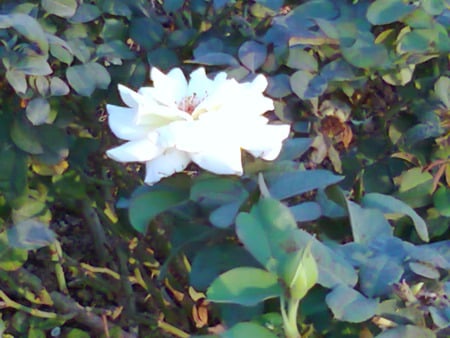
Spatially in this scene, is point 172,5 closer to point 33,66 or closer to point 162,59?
point 162,59

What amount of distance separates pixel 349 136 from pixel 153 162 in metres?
0.60

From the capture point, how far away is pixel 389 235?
3.18ft

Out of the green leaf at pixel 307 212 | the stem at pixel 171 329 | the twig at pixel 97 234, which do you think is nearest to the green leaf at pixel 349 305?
the green leaf at pixel 307 212

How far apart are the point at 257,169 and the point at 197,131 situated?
0.10m

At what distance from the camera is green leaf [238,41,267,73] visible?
53.1 inches

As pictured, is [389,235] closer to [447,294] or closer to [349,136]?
[447,294]

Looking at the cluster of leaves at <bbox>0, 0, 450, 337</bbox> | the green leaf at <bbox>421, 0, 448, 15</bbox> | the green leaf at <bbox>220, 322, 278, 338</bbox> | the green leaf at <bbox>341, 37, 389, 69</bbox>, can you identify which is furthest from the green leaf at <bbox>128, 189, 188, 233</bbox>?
the green leaf at <bbox>421, 0, 448, 15</bbox>

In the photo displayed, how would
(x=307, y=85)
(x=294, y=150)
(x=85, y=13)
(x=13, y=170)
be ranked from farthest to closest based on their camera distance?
(x=13, y=170) < (x=85, y=13) < (x=307, y=85) < (x=294, y=150)

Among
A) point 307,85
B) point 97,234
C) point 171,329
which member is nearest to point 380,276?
point 307,85

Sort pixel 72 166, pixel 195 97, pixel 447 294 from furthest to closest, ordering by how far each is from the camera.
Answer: pixel 72 166
pixel 195 97
pixel 447 294

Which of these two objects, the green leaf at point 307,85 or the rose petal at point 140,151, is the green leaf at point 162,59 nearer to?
the green leaf at point 307,85

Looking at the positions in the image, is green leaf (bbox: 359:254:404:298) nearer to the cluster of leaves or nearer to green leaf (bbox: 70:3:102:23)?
the cluster of leaves

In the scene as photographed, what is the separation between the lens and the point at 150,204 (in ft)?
3.26

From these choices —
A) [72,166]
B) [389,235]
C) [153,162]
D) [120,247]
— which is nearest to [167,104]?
[153,162]
